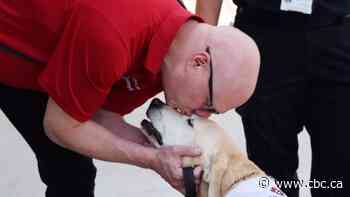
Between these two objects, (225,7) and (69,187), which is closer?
(69,187)

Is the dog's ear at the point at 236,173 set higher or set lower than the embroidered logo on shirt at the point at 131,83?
lower

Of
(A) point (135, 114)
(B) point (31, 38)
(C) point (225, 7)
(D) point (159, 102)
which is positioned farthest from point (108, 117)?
(C) point (225, 7)

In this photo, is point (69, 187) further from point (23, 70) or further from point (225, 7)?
point (225, 7)

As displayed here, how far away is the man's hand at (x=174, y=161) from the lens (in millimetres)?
1031

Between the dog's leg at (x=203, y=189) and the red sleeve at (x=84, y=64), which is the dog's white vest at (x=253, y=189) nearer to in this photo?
the dog's leg at (x=203, y=189)

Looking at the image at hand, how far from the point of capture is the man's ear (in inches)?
38.4

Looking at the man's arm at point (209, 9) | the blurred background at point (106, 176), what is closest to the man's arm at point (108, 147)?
the man's arm at point (209, 9)

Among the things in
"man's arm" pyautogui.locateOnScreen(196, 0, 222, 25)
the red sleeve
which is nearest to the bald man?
the red sleeve

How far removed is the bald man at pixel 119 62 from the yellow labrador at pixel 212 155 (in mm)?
20

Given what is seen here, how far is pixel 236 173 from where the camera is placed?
979 mm

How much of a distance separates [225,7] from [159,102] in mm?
1787

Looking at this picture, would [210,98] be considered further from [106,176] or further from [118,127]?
[106,176]

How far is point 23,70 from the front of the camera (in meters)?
1.12

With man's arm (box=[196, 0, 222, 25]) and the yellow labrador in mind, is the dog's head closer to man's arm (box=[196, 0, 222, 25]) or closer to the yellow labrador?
the yellow labrador
